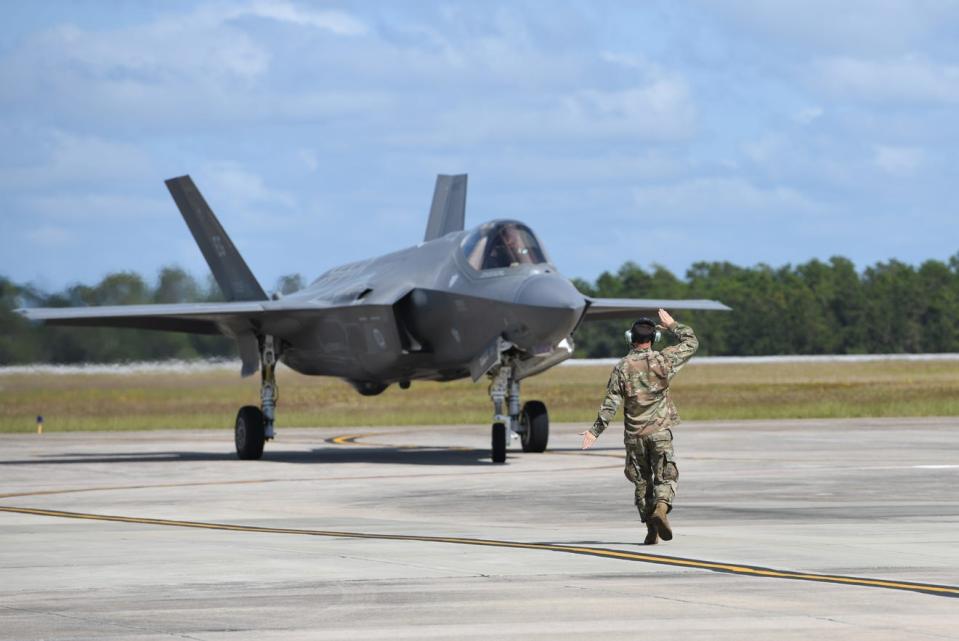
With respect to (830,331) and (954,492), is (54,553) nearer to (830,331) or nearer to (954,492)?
(954,492)

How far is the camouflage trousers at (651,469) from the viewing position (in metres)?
12.6

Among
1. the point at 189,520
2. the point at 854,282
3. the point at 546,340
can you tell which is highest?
the point at 854,282

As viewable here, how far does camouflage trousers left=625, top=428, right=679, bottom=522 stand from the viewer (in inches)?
498

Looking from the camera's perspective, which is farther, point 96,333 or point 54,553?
point 96,333

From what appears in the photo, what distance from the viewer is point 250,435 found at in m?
27.6

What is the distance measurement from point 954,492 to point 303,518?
729 centimetres

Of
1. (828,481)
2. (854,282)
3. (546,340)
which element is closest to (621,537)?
(828,481)

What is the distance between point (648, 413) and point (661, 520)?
86 centimetres

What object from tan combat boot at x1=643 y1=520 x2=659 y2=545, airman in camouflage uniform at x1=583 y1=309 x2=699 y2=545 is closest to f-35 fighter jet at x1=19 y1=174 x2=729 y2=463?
airman in camouflage uniform at x1=583 y1=309 x2=699 y2=545

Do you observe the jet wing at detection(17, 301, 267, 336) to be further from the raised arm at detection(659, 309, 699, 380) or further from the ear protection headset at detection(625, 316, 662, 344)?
the raised arm at detection(659, 309, 699, 380)

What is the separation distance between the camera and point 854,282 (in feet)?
449

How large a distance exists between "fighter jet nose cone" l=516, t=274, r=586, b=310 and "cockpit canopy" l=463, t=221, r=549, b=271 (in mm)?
704

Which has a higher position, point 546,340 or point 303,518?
point 546,340

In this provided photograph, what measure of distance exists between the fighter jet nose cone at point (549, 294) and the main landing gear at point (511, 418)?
1.54m
